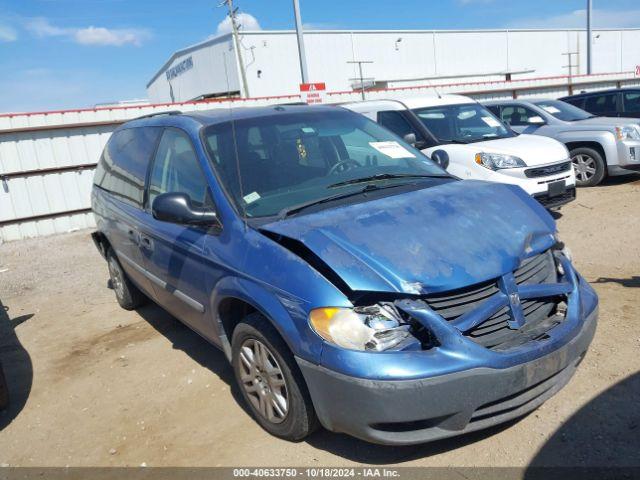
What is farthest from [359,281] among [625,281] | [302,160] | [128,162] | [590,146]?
[590,146]

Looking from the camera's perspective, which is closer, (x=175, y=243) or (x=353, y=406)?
(x=353, y=406)

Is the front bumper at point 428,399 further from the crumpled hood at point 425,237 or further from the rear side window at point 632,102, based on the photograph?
the rear side window at point 632,102

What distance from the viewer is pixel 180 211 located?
3039 mm

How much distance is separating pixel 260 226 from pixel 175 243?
3.01 feet

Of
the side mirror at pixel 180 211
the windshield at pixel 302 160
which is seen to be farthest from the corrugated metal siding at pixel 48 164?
the side mirror at pixel 180 211

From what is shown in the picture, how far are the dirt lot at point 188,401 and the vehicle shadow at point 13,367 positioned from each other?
0.01 meters

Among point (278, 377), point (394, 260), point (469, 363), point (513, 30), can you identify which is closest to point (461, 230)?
point (394, 260)

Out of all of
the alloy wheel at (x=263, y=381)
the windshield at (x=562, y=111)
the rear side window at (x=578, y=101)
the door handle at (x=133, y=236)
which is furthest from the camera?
the rear side window at (x=578, y=101)

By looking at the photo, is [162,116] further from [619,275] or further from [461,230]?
[619,275]

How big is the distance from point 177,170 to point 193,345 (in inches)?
62.2

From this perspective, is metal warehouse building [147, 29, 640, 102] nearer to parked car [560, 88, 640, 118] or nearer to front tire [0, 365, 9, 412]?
parked car [560, 88, 640, 118]

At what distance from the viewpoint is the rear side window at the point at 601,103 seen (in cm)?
1090

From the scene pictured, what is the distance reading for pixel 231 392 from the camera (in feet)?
11.8

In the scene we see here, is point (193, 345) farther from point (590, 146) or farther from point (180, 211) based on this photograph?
point (590, 146)
